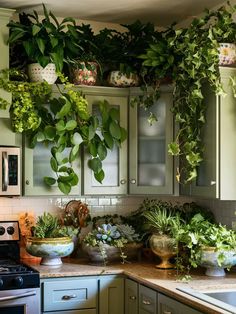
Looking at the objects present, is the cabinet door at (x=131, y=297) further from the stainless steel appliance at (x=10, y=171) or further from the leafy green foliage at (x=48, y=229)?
the stainless steel appliance at (x=10, y=171)

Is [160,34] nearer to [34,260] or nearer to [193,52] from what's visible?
[193,52]

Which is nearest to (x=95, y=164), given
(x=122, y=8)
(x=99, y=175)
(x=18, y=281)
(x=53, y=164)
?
(x=99, y=175)

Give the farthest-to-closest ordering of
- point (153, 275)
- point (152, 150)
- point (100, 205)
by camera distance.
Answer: point (100, 205), point (152, 150), point (153, 275)

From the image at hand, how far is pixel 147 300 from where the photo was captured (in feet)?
11.0

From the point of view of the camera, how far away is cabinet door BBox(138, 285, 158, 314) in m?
3.28

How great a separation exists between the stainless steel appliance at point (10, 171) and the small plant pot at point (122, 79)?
0.88m

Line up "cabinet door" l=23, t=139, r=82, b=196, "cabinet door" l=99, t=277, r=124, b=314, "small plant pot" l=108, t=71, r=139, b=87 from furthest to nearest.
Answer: "small plant pot" l=108, t=71, r=139, b=87 < "cabinet door" l=23, t=139, r=82, b=196 < "cabinet door" l=99, t=277, r=124, b=314

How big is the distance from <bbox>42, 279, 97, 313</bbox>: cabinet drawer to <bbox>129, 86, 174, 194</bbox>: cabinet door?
826 mm

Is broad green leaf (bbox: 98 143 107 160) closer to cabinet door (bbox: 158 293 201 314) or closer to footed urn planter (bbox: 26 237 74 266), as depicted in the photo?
footed urn planter (bbox: 26 237 74 266)

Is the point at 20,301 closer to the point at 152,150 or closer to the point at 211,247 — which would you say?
the point at 211,247

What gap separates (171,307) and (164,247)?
2.09 feet

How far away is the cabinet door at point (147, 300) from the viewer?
10.8 feet

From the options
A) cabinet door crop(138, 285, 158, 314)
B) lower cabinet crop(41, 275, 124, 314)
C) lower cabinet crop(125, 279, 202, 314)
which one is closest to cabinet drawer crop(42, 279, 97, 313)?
lower cabinet crop(41, 275, 124, 314)

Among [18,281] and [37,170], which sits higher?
[37,170]
